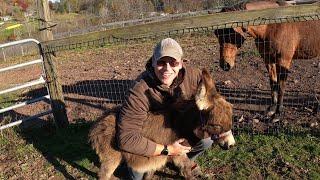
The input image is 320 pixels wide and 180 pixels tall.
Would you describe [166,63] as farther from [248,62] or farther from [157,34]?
[248,62]

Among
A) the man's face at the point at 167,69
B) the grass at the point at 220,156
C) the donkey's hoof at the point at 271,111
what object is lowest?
the grass at the point at 220,156

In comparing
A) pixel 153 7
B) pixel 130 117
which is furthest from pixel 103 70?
pixel 130 117

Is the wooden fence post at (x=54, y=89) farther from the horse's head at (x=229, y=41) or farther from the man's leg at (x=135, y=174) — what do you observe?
the horse's head at (x=229, y=41)

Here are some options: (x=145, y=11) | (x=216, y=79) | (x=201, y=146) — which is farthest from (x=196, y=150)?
(x=145, y=11)

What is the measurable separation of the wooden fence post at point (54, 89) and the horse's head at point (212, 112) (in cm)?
362

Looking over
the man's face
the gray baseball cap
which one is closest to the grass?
the man's face

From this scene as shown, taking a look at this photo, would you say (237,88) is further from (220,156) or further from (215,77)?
(220,156)

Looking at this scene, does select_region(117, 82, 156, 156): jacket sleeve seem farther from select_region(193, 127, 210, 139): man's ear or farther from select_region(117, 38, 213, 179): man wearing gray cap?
select_region(193, 127, 210, 139): man's ear

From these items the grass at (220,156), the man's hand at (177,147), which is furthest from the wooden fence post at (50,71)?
the man's hand at (177,147)

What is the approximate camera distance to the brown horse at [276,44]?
6195 mm

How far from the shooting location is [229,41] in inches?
243

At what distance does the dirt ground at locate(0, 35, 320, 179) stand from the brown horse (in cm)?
42

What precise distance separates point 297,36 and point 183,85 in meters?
3.35

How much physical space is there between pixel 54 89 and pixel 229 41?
299cm
